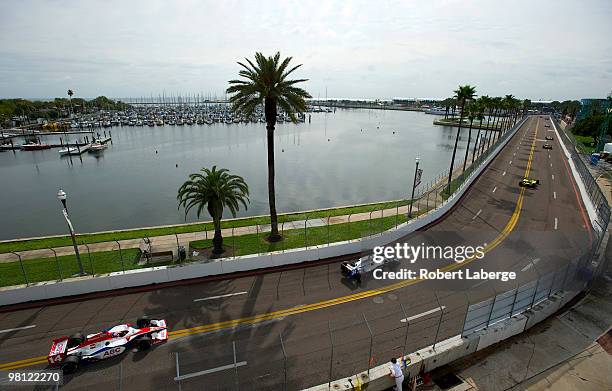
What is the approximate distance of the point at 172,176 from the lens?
6838 centimetres

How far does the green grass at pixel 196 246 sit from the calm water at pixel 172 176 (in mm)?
16318

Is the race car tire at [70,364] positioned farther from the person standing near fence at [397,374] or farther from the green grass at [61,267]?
the person standing near fence at [397,374]

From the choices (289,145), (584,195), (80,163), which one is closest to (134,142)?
(80,163)

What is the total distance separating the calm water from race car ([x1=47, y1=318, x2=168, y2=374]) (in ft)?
91.9

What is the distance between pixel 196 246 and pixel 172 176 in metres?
46.6

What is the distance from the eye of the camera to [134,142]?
116 m

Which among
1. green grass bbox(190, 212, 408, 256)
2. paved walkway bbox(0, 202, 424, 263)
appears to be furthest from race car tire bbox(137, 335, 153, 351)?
green grass bbox(190, 212, 408, 256)

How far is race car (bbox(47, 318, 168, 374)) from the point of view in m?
14.2

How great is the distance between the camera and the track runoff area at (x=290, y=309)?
1412 centimetres

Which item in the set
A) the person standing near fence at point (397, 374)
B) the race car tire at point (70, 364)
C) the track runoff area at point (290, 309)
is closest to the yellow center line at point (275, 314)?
the track runoff area at point (290, 309)

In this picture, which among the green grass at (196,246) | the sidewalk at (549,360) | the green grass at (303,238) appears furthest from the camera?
the green grass at (303,238)

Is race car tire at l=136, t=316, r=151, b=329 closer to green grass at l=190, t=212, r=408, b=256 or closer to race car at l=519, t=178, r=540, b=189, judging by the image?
green grass at l=190, t=212, r=408, b=256

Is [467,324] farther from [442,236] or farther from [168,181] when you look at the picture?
[168,181]

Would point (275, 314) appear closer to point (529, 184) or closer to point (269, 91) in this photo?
point (269, 91)
